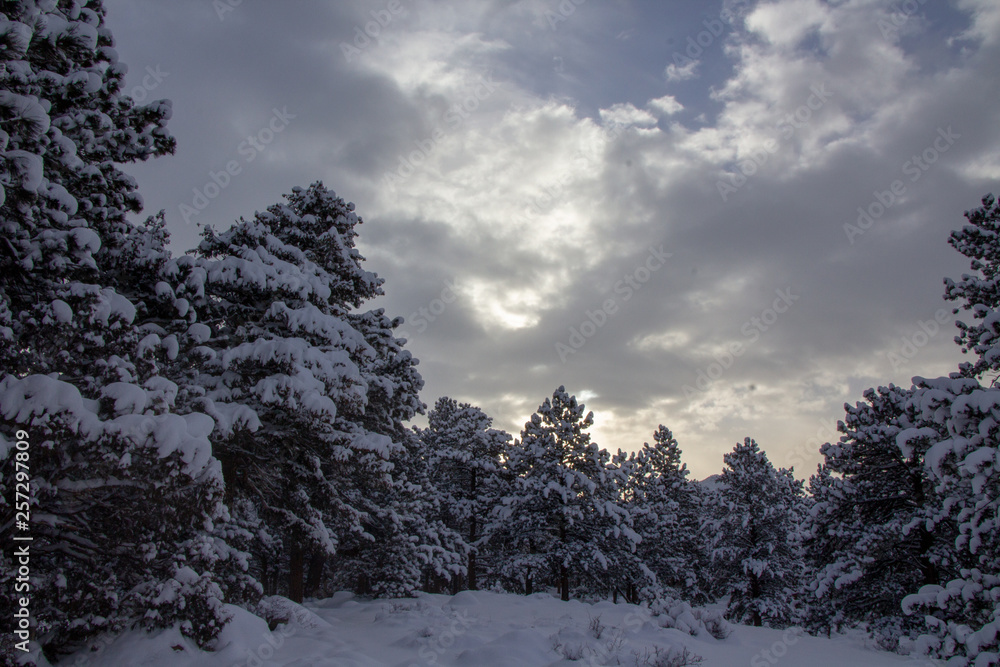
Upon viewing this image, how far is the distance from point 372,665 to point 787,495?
29.2m

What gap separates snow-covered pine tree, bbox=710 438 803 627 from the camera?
2628 cm

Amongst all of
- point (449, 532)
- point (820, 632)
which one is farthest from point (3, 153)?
point (820, 632)

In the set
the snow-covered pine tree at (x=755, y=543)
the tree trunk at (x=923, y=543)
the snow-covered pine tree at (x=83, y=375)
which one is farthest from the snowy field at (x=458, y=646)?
the snow-covered pine tree at (x=755, y=543)

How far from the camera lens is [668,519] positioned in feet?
119

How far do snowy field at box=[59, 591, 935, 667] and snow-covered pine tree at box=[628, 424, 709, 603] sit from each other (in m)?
17.5

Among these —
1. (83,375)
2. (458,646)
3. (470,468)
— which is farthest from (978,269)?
(470,468)

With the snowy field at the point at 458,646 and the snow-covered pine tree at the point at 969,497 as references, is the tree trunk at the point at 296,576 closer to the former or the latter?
the snowy field at the point at 458,646

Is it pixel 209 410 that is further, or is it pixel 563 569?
pixel 563 569

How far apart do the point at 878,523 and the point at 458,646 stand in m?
14.2

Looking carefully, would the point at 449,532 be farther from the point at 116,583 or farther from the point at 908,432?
the point at 908,432

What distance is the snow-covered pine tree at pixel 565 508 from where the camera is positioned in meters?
23.0

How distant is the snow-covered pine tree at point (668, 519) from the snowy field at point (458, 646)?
17499 mm

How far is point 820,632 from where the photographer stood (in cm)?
2044

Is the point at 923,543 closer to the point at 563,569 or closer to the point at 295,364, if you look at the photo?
the point at 563,569
